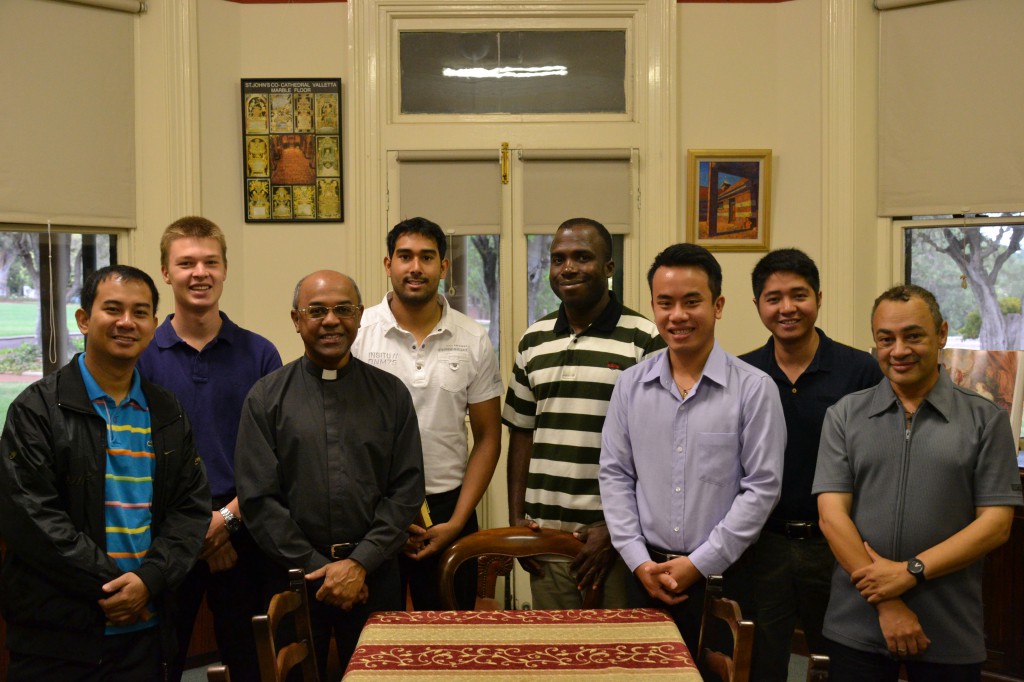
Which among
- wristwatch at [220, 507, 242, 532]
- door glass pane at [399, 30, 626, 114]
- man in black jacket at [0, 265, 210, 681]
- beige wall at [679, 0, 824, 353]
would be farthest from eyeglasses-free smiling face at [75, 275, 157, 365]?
beige wall at [679, 0, 824, 353]

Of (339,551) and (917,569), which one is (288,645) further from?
(917,569)

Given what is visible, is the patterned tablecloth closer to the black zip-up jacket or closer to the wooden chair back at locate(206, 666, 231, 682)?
the wooden chair back at locate(206, 666, 231, 682)

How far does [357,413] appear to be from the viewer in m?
2.28

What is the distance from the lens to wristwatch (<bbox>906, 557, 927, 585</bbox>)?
2039 millimetres

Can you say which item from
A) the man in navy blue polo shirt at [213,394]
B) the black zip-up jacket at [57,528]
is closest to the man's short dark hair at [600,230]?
the man in navy blue polo shirt at [213,394]

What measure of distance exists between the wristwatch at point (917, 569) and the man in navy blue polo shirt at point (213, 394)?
5.55 feet

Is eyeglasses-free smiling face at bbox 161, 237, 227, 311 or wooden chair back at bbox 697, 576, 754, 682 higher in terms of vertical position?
Result: eyeglasses-free smiling face at bbox 161, 237, 227, 311

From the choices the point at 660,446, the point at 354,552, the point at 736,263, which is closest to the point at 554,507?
the point at 660,446

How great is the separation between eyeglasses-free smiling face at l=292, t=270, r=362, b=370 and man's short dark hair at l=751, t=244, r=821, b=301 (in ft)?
3.77

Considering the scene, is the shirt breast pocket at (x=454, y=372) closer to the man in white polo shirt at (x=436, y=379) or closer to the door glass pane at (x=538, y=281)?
the man in white polo shirt at (x=436, y=379)

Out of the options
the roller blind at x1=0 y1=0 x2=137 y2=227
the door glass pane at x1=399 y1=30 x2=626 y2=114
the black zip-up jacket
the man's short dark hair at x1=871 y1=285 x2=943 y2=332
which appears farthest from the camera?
the door glass pane at x1=399 y1=30 x2=626 y2=114

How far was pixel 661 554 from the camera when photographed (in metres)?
2.21

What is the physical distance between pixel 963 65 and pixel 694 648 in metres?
2.77

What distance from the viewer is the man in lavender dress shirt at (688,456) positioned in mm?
2145
